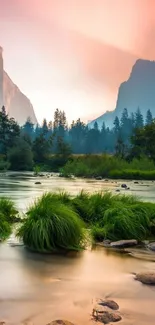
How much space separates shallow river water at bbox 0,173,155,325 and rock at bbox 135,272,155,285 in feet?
0.39

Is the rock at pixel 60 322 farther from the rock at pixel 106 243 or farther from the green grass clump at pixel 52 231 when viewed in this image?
the rock at pixel 106 243

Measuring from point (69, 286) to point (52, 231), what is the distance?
2584 mm

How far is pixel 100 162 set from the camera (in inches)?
2254

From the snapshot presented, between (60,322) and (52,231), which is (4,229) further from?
(60,322)

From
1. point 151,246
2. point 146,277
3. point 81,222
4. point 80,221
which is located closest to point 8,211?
point 81,222

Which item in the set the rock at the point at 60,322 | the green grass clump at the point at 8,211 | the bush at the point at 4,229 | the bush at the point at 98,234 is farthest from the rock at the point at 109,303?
the green grass clump at the point at 8,211

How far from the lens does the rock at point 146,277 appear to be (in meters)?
6.49

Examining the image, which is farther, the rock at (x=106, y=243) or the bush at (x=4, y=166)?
the bush at (x=4, y=166)

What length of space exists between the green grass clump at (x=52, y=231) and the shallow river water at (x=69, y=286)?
355mm

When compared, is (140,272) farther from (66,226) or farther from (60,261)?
(66,226)

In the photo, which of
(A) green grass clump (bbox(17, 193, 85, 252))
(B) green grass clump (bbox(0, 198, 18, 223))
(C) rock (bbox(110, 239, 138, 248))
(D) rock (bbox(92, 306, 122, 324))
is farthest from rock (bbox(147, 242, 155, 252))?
(B) green grass clump (bbox(0, 198, 18, 223))

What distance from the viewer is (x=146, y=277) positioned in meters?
6.59

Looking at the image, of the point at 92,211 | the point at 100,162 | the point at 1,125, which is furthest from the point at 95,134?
the point at 92,211

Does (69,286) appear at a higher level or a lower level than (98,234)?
lower
